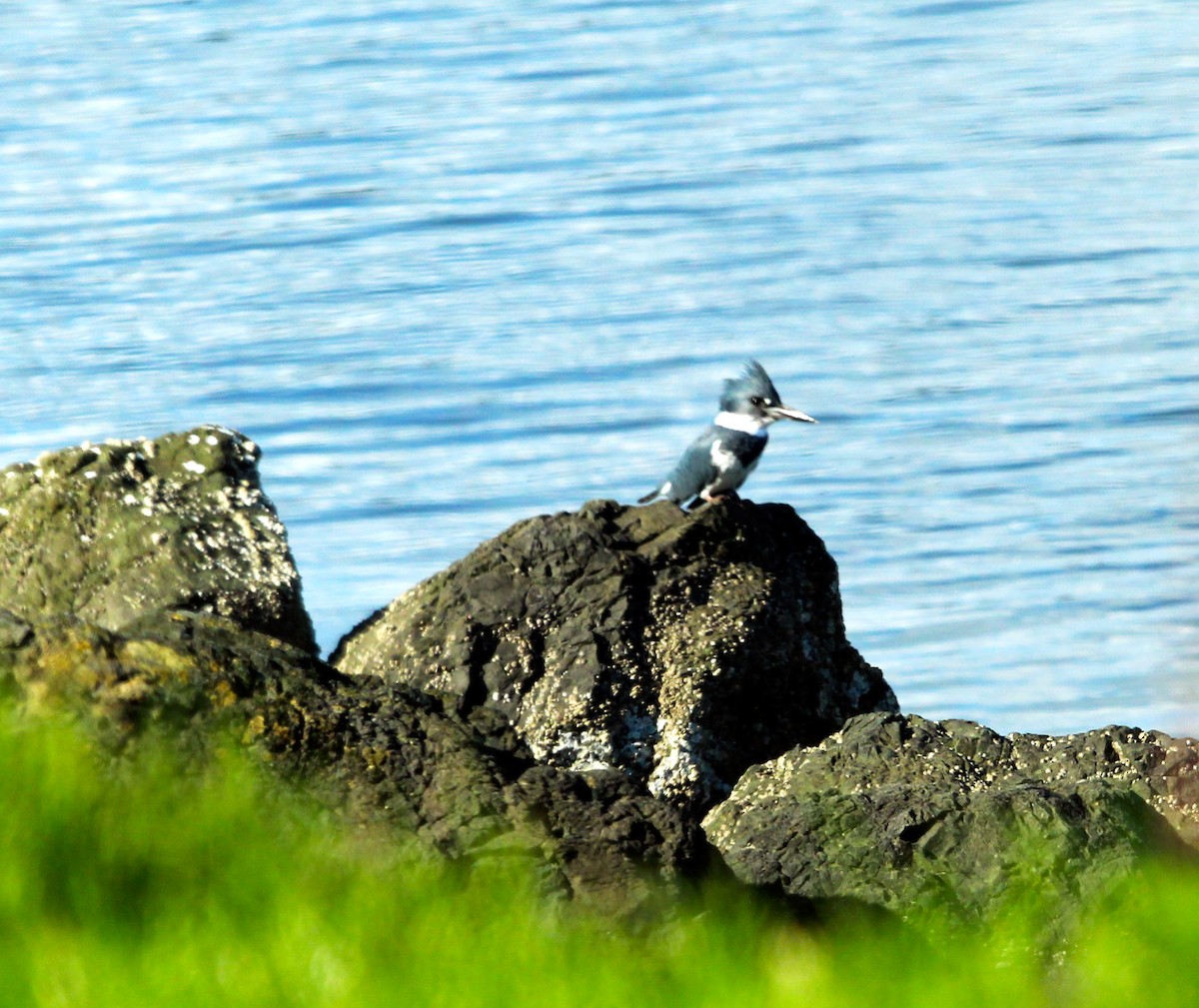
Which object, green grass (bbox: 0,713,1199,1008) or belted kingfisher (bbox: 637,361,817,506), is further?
belted kingfisher (bbox: 637,361,817,506)

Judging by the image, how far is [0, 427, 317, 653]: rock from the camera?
581 cm

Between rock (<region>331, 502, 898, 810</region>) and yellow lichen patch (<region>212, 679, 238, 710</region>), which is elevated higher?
yellow lichen patch (<region>212, 679, 238, 710</region>)

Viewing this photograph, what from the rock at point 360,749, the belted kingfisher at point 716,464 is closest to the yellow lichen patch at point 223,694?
the rock at point 360,749

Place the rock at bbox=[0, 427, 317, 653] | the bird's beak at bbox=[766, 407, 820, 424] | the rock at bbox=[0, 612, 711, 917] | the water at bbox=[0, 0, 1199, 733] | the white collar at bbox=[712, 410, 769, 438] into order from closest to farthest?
the rock at bbox=[0, 612, 711, 917] → the rock at bbox=[0, 427, 317, 653] → the white collar at bbox=[712, 410, 769, 438] → the bird's beak at bbox=[766, 407, 820, 424] → the water at bbox=[0, 0, 1199, 733]

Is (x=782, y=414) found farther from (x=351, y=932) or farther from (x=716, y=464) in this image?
(x=351, y=932)

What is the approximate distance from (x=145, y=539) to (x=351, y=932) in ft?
10.3

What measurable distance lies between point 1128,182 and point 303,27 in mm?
11974

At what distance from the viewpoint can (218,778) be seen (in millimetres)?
3629

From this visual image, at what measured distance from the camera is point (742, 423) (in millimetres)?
7164

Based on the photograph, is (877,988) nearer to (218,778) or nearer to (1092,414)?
(218,778)

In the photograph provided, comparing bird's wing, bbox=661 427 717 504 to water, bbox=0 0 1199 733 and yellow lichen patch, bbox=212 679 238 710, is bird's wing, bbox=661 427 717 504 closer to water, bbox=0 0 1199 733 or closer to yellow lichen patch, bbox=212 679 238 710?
water, bbox=0 0 1199 733

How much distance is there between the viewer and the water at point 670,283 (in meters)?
9.42

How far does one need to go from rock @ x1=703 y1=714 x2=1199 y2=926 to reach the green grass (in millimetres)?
196

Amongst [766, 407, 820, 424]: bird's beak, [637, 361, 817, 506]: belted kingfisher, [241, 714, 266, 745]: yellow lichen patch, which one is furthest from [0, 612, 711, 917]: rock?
[766, 407, 820, 424]: bird's beak
